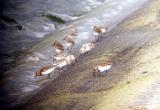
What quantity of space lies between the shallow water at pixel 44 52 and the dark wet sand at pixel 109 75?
→ 944 mm

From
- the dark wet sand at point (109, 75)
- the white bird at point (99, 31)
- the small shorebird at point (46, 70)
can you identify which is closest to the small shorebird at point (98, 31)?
the white bird at point (99, 31)

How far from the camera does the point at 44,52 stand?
45.4 ft

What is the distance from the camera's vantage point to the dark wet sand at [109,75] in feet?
26.3

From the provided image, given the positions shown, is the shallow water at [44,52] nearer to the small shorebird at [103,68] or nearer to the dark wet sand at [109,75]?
the dark wet sand at [109,75]

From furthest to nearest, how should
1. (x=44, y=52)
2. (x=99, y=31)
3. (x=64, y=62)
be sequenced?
(x=44, y=52)
(x=99, y=31)
(x=64, y=62)

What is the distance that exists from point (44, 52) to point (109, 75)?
530 cm

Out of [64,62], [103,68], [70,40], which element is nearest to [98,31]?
[70,40]

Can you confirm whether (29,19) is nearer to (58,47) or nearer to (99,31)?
(58,47)

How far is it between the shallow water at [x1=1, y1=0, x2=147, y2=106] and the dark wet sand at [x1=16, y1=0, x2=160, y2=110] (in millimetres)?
944

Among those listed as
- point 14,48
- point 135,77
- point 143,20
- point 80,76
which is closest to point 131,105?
point 135,77

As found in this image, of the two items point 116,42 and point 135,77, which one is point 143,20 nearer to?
point 116,42

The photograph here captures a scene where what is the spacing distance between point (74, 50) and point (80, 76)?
12.2 ft

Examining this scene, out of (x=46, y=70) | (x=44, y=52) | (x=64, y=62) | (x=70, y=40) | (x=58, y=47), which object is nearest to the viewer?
(x=46, y=70)

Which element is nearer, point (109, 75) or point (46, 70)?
point (109, 75)
